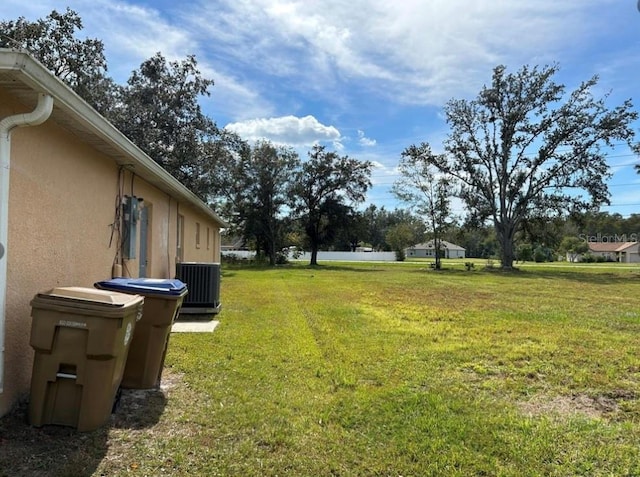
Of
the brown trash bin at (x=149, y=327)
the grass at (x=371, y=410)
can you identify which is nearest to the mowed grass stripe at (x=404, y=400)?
the grass at (x=371, y=410)

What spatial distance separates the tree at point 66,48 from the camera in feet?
63.1

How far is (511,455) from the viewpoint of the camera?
3.19 meters

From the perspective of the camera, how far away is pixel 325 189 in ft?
130

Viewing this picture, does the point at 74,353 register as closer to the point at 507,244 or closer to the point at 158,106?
the point at 158,106

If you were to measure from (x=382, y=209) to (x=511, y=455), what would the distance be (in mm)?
91943

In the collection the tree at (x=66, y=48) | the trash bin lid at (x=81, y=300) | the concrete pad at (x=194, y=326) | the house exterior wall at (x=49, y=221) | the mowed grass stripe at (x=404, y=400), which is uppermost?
the tree at (x=66, y=48)

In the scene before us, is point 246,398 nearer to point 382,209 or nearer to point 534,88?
point 534,88

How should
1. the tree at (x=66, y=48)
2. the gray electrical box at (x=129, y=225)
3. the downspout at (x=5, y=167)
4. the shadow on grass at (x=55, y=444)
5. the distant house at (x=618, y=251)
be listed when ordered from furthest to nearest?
the distant house at (x=618, y=251)
the tree at (x=66, y=48)
the gray electrical box at (x=129, y=225)
the downspout at (x=5, y=167)
the shadow on grass at (x=55, y=444)

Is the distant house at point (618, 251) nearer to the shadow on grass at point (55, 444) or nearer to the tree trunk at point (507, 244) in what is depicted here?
the tree trunk at point (507, 244)

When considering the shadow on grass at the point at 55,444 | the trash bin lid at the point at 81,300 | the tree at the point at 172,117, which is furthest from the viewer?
the tree at the point at 172,117

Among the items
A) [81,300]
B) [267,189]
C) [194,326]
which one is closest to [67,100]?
[81,300]

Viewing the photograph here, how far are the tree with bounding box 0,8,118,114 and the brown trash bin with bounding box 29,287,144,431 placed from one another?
19.3m

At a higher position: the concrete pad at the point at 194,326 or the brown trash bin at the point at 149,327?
the brown trash bin at the point at 149,327

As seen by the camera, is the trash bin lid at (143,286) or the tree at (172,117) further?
the tree at (172,117)
